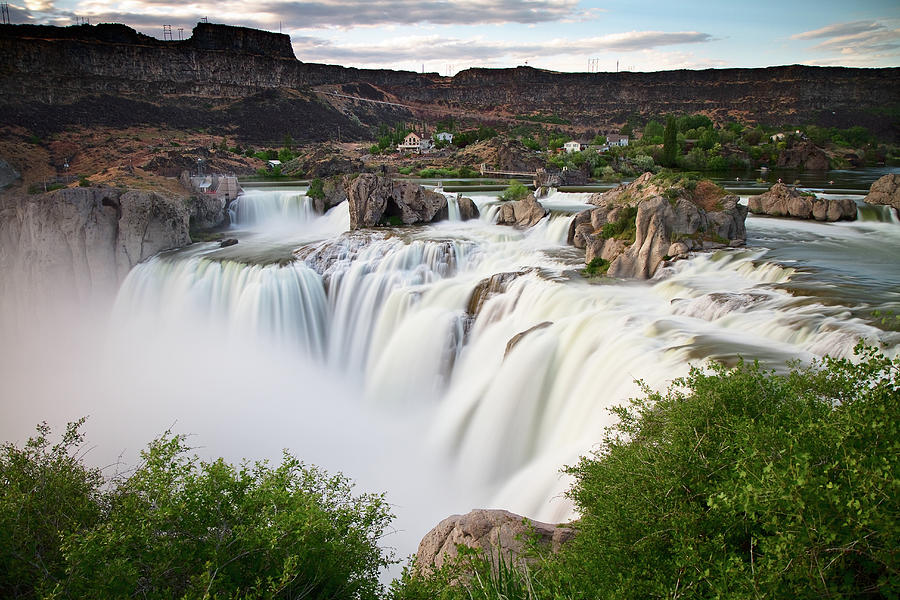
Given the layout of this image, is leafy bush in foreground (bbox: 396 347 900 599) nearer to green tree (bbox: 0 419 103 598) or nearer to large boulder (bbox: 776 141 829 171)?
green tree (bbox: 0 419 103 598)

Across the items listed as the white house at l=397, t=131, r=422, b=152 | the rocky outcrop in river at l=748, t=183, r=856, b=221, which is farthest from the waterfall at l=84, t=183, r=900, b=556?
the white house at l=397, t=131, r=422, b=152

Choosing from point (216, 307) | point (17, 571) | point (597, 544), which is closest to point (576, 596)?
point (597, 544)

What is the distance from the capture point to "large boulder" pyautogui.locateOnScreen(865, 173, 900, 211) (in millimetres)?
28969

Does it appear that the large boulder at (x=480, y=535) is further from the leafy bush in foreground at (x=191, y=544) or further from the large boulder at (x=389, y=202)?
the large boulder at (x=389, y=202)

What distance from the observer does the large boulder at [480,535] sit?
7.48m

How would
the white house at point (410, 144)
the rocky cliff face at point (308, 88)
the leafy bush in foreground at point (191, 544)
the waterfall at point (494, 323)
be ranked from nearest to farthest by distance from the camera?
the leafy bush in foreground at point (191, 544) → the waterfall at point (494, 323) → the white house at point (410, 144) → the rocky cliff face at point (308, 88)

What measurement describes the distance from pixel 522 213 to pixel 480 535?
75.8 ft

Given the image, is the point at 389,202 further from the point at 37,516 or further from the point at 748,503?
the point at 748,503

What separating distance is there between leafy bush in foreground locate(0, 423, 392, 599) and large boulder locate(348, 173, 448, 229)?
77.7ft

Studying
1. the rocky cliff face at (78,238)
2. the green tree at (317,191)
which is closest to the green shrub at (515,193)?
the green tree at (317,191)

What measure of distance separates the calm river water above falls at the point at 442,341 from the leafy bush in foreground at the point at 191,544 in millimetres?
5166

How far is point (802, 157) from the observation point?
6506cm

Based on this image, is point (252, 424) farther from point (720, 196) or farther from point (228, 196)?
point (228, 196)

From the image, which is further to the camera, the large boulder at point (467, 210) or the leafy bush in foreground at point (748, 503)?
the large boulder at point (467, 210)
